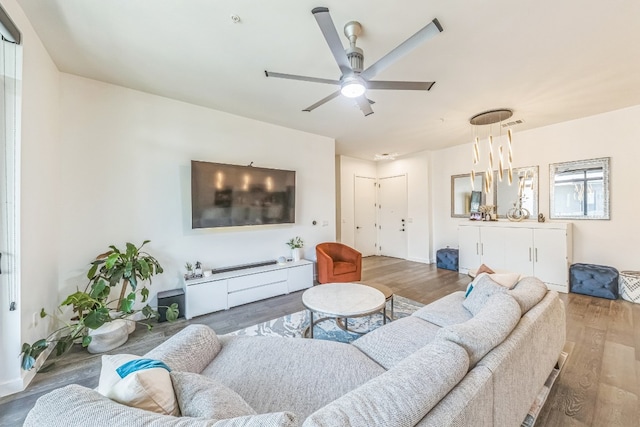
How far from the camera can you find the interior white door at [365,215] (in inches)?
259

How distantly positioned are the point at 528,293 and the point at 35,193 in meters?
4.03

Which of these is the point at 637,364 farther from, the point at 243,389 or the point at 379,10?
the point at 379,10

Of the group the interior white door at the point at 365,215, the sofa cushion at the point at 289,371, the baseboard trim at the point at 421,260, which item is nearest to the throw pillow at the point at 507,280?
the sofa cushion at the point at 289,371

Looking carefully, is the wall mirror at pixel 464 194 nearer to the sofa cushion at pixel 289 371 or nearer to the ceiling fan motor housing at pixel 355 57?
the ceiling fan motor housing at pixel 355 57

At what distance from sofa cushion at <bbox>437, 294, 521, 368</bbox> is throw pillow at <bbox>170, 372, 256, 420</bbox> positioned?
964 mm

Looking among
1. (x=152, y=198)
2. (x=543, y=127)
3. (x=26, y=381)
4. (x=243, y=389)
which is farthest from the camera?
(x=543, y=127)

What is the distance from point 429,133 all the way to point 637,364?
3.82m

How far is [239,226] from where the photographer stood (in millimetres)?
3775

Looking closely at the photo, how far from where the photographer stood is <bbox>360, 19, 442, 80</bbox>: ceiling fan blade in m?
1.52

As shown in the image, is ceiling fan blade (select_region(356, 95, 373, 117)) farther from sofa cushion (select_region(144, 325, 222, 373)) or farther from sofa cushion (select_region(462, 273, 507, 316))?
sofa cushion (select_region(144, 325, 222, 373))

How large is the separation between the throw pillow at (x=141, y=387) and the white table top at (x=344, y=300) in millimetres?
1456

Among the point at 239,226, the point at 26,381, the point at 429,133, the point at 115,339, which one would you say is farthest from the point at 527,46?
the point at 26,381

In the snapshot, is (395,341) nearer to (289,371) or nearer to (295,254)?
(289,371)

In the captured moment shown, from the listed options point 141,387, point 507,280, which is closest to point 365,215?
point 507,280
